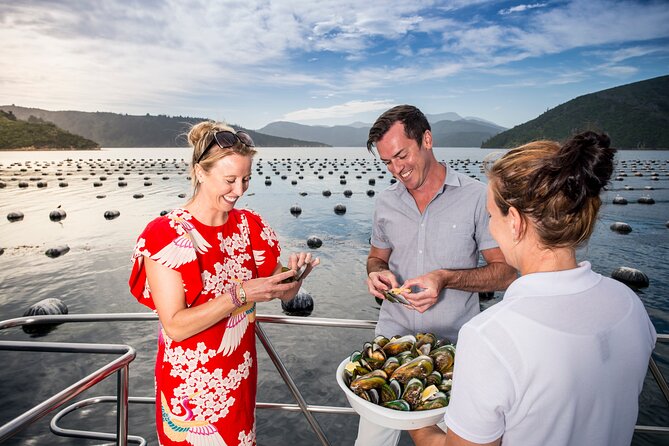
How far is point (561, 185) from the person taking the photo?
1.21 m

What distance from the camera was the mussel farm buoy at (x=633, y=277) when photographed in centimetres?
1530

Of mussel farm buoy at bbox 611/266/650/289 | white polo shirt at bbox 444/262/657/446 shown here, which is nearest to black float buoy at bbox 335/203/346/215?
mussel farm buoy at bbox 611/266/650/289

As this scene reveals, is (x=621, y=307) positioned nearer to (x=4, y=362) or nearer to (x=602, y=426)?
(x=602, y=426)

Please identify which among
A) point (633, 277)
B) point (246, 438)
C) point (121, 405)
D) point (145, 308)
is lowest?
point (145, 308)

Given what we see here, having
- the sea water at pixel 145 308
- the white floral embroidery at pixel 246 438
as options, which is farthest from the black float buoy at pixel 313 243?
the white floral embroidery at pixel 246 438

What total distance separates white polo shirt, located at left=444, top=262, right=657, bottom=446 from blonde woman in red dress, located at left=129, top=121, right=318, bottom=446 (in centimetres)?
122

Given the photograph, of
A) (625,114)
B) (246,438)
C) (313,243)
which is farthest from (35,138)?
(625,114)

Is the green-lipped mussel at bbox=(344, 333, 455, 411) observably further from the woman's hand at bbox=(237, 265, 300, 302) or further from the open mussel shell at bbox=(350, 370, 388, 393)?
the woman's hand at bbox=(237, 265, 300, 302)

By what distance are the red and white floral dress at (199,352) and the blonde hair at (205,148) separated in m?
0.31

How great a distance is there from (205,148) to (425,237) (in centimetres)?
164

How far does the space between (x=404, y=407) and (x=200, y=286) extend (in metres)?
1.24

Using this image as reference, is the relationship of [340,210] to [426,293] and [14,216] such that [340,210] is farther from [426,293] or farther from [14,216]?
[426,293]

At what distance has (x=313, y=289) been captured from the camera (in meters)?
15.7

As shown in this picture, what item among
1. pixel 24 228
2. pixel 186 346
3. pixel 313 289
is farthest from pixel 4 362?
pixel 24 228
